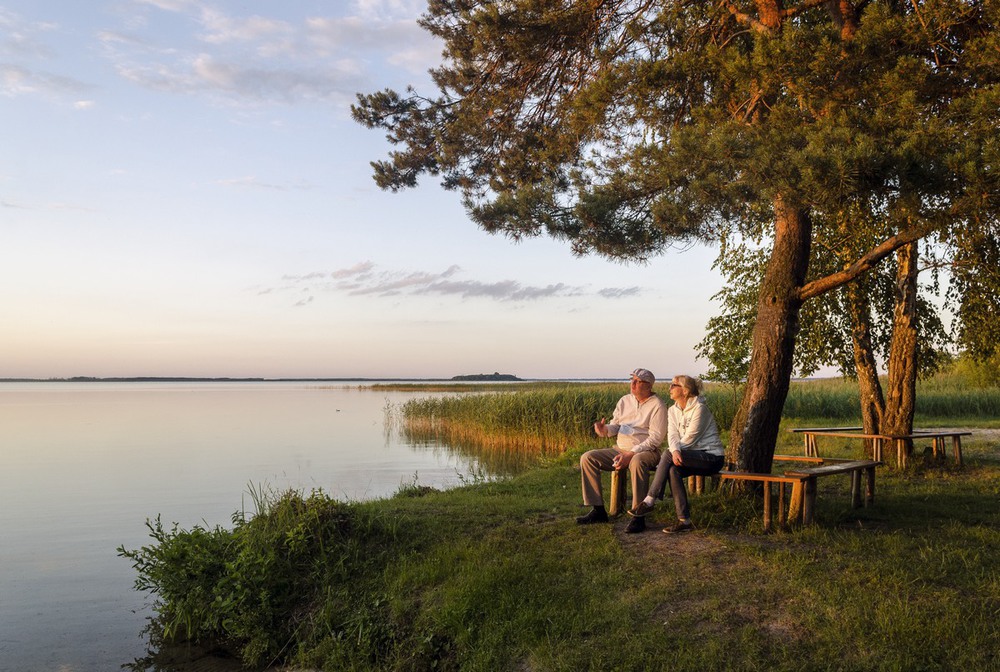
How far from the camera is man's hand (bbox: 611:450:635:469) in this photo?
7.76 metres

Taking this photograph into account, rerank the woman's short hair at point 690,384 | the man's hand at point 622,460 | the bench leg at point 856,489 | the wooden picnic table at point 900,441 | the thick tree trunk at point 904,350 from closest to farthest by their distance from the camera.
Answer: the woman's short hair at point 690,384, the man's hand at point 622,460, the bench leg at point 856,489, the wooden picnic table at point 900,441, the thick tree trunk at point 904,350

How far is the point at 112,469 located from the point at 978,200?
1755cm

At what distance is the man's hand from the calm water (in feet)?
15.3

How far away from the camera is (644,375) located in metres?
7.97

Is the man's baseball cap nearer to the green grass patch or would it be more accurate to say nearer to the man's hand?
the man's hand

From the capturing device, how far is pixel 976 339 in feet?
40.3

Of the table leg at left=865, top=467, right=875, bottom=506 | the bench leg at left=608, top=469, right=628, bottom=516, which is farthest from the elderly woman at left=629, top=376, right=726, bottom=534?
the table leg at left=865, top=467, right=875, bottom=506

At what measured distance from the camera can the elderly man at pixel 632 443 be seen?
753cm

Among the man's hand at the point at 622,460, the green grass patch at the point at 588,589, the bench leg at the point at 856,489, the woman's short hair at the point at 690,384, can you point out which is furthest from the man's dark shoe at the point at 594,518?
the bench leg at the point at 856,489

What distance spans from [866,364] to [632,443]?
6.51m

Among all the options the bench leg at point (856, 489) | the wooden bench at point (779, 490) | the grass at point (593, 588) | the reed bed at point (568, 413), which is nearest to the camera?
the grass at point (593, 588)

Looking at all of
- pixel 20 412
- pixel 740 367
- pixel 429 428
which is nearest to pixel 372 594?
pixel 740 367

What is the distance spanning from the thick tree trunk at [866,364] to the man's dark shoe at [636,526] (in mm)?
6604

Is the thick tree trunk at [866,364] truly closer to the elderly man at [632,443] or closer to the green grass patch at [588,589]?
the green grass patch at [588,589]
